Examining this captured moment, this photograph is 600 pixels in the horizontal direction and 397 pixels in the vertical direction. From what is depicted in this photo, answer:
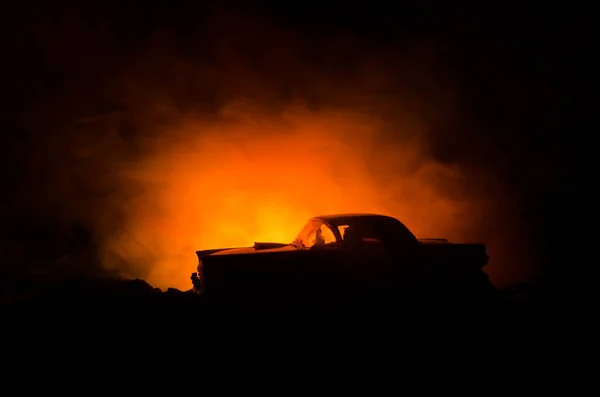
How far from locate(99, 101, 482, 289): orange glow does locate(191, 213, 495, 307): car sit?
5505 mm

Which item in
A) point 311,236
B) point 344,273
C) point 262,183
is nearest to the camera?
point 344,273

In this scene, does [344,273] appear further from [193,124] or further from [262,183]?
[193,124]

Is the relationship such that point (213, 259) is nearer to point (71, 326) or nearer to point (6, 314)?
point (71, 326)

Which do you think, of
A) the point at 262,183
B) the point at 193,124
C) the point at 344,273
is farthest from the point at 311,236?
the point at 193,124

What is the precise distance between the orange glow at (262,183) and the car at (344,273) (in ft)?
18.1

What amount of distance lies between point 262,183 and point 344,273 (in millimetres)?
6495

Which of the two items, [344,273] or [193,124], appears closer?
[344,273]

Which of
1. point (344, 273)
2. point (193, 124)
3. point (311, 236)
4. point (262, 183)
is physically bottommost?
point (344, 273)

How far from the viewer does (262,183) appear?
1276cm

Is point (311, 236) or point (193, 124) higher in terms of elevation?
point (193, 124)

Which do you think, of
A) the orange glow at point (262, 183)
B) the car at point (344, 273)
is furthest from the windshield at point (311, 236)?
the orange glow at point (262, 183)

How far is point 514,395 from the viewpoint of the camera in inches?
179

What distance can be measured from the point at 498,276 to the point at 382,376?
24.4 ft

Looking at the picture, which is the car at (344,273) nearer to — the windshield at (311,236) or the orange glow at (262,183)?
the windshield at (311,236)
